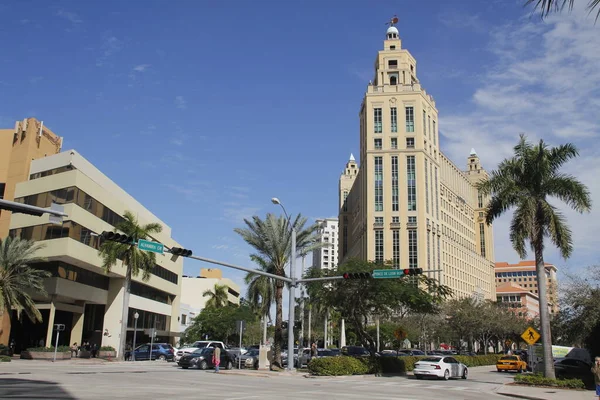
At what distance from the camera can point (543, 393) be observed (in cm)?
2356

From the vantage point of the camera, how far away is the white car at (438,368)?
32469 mm

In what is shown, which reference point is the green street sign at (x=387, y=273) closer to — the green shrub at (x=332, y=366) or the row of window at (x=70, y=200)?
the green shrub at (x=332, y=366)

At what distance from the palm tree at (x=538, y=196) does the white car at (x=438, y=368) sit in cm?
631

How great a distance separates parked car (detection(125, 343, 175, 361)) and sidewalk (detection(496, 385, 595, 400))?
35.8m

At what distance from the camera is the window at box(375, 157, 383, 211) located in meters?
115

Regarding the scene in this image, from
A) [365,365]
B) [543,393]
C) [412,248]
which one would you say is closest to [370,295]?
[365,365]

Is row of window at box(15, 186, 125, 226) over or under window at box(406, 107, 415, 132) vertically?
under

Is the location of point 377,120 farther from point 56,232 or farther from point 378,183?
point 56,232

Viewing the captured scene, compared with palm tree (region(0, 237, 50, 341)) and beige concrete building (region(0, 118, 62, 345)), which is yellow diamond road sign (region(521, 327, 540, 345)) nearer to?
palm tree (region(0, 237, 50, 341))

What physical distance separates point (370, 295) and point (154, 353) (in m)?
27.2

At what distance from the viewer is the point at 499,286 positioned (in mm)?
196875

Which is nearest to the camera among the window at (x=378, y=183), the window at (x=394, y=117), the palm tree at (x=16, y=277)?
the palm tree at (x=16, y=277)

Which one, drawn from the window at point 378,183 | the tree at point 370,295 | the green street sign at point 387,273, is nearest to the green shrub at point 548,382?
the green street sign at point 387,273

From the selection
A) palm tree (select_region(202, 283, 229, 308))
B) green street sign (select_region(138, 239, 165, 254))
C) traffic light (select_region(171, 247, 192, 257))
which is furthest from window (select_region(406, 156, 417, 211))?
green street sign (select_region(138, 239, 165, 254))
